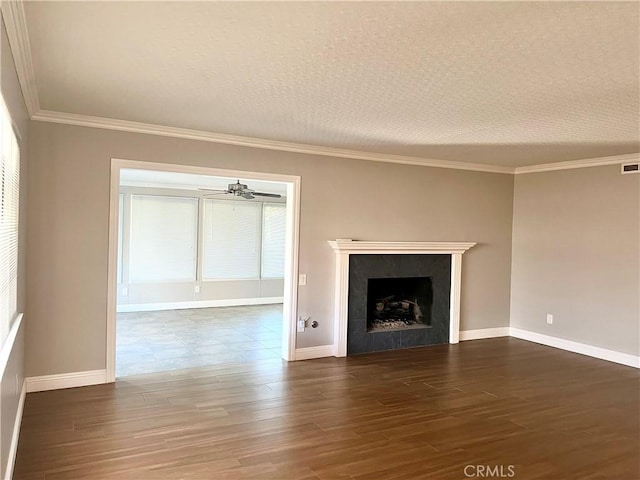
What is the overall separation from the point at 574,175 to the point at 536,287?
156cm

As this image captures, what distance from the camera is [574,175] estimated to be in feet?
19.7

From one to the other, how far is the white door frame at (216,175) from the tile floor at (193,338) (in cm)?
37

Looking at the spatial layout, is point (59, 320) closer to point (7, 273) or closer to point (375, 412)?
point (7, 273)

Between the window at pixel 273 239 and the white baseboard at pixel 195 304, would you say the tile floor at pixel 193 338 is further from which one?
the window at pixel 273 239

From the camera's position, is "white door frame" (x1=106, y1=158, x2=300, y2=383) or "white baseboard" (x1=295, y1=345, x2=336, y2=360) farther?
"white baseboard" (x1=295, y1=345, x2=336, y2=360)

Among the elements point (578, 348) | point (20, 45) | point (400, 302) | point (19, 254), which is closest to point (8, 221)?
point (19, 254)

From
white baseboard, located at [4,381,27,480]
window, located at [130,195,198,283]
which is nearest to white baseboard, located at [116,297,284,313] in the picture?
window, located at [130,195,198,283]

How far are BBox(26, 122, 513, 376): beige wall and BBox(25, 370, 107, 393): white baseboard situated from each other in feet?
0.23

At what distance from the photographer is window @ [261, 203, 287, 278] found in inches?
384

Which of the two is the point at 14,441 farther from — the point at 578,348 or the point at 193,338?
the point at 578,348

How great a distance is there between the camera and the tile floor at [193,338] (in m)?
5.25

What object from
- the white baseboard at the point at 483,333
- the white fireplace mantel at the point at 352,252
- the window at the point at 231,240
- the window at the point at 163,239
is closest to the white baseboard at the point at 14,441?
the white fireplace mantel at the point at 352,252

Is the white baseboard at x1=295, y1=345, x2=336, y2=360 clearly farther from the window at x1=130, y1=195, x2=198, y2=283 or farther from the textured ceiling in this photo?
the window at x1=130, y1=195, x2=198, y2=283

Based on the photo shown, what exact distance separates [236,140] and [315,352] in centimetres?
251
